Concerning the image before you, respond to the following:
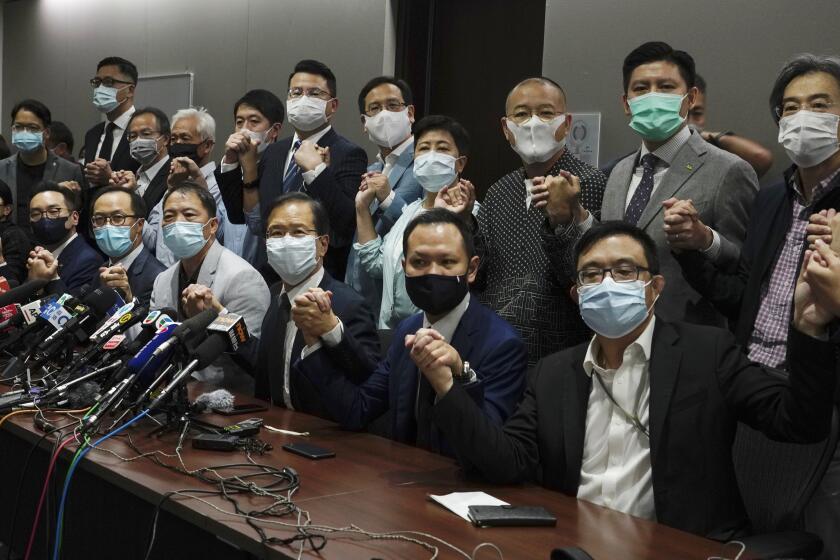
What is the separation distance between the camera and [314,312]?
268 cm

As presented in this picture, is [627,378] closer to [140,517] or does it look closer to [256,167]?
[140,517]

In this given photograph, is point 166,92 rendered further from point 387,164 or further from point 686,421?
point 686,421

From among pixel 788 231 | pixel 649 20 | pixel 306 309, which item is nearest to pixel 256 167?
pixel 306 309

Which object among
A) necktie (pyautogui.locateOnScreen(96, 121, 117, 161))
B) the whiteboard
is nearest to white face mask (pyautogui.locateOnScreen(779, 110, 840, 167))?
necktie (pyautogui.locateOnScreen(96, 121, 117, 161))

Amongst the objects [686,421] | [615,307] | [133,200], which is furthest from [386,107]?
A: [686,421]

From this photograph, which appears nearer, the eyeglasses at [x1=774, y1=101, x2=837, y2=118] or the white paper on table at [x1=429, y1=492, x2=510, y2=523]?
the white paper on table at [x1=429, y1=492, x2=510, y2=523]

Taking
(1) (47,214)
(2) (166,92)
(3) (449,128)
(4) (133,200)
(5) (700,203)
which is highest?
(2) (166,92)

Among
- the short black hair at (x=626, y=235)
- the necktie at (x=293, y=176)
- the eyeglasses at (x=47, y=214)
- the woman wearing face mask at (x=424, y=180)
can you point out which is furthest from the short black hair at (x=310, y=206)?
the eyeglasses at (x=47, y=214)

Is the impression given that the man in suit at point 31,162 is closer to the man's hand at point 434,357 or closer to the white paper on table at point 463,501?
the man's hand at point 434,357

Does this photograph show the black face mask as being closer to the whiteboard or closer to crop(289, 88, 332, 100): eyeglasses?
crop(289, 88, 332, 100): eyeglasses

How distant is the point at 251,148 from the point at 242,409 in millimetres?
1620

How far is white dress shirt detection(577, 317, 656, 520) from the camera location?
2.12m

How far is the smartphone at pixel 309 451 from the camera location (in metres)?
2.35

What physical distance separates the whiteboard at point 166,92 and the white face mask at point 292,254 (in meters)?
4.21
